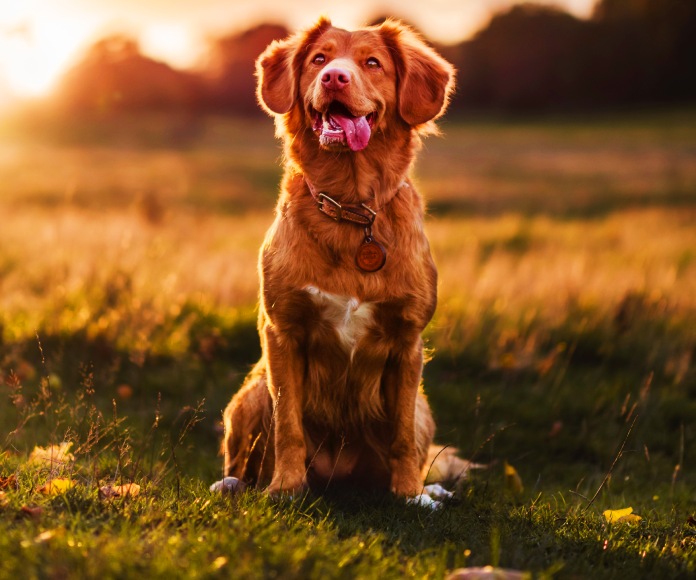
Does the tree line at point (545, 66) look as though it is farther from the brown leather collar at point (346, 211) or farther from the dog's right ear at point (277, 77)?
the brown leather collar at point (346, 211)

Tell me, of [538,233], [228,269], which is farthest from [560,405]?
[538,233]

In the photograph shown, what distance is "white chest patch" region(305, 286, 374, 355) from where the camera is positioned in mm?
3480

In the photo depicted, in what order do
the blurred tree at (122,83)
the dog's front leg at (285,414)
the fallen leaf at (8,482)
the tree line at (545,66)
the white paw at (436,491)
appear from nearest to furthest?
the fallen leaf at (8,482)
the dog's front leg at (285,414)
the white paw at (436,491)
the blurred tree at (122,83)
the tree line at (545,66)

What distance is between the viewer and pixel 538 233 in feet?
45.0

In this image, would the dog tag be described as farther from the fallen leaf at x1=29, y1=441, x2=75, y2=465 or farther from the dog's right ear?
the fallen leaf at x1=29, y1=441, x2=75, y2=465

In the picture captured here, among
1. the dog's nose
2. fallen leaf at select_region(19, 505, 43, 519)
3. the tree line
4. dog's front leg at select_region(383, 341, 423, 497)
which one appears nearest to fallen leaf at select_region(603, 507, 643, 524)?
Result: dog's front leg at select_region(383, 341, 423, 497)

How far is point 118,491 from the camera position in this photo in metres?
3.09

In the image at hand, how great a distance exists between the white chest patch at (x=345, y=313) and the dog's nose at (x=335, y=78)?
87cm

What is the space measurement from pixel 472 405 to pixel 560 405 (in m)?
0.61

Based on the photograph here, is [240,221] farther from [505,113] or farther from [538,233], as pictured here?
[505,113]

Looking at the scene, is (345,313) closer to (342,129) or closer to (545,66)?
(342,129)

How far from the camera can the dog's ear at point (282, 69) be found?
3.80m

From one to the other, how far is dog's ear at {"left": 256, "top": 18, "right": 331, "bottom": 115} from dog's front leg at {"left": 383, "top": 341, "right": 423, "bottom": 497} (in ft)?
4.36

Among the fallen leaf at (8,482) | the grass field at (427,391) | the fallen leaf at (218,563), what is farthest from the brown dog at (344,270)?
the fallen leaf at (218,563)
